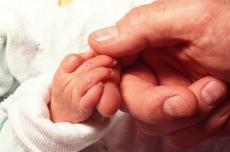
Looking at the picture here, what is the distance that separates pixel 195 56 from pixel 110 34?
12 centimetres

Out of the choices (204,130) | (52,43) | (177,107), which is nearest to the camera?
(177,107)

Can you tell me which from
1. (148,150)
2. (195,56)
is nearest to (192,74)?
(195,56)

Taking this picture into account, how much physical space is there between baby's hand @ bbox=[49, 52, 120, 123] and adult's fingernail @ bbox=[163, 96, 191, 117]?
6 cm

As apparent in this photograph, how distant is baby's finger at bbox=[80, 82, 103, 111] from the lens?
0.54 m

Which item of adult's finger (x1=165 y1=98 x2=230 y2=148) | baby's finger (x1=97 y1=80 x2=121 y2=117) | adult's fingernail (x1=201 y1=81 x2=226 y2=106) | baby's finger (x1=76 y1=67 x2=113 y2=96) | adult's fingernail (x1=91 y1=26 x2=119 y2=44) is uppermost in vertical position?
adult's fingernail (x1=91 y1=26 x2=119 y2=44)

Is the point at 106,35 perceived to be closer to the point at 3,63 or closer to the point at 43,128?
the point at 43,128

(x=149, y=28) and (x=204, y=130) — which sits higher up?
(x=149, y=28)

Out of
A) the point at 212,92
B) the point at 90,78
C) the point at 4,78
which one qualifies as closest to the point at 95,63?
the point at 90,78

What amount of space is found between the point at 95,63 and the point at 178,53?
13cm

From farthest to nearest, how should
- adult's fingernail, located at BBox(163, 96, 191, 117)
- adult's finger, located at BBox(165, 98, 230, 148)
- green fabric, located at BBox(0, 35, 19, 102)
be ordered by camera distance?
green fabric, located at BBox(0, 35, 19, 102) → adult's finger, located at BBox(165, 98, 230, 148) → adult's fingernail, located at BBox(163, 96, 191, 117)

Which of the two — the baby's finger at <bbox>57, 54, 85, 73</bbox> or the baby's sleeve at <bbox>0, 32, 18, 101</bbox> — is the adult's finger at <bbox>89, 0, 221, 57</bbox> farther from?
the baby's sleeve at <bbox>0, 32, 18, 101</bbox>

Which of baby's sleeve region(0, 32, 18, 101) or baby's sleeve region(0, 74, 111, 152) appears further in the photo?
baby's sleeve region(0, 32, 18, 101)

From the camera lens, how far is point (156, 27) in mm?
586

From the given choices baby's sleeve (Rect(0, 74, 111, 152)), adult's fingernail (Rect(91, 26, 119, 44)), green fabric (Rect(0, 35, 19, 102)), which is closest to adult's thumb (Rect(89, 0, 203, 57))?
adult's fingernail (Rect(91, 26, 119, 44))
